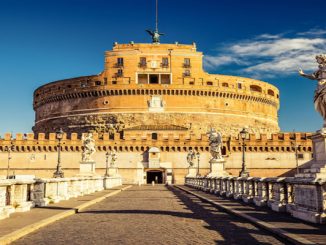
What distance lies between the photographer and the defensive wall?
5125 cm

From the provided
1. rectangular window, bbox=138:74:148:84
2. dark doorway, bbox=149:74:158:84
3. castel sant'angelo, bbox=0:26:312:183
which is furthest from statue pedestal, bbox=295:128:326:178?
dark doorway, bbox=149:74:158:84

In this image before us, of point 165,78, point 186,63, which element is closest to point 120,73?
point 165,78

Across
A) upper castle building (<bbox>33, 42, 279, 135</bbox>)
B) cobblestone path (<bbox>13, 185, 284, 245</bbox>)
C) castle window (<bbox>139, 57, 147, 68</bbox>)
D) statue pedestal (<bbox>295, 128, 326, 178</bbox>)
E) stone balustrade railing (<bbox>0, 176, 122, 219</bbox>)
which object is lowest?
cobblestone path (<bbox>13, 185, 284, 245</bbox>)

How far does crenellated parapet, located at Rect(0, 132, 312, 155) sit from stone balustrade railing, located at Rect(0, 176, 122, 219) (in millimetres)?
33762

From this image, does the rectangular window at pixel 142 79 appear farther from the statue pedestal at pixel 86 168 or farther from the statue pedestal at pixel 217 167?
the statue pedestal at pixel 217 167

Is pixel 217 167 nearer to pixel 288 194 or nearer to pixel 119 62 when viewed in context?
pixel 288 194

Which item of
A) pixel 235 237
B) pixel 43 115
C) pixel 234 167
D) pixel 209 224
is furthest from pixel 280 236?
pixel 43 115

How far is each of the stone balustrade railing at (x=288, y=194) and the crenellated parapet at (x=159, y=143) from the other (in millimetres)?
36359

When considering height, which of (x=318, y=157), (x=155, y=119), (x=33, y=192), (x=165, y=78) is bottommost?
(x=33, y=192)

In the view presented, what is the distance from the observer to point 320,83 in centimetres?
834

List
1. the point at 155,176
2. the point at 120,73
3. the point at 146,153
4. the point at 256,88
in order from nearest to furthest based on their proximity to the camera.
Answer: the point at 146,153, the point at 155,176, the point at 120,73, the point at 256,88

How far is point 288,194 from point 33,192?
7032mm

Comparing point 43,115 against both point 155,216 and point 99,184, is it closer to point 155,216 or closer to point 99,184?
point 99,184

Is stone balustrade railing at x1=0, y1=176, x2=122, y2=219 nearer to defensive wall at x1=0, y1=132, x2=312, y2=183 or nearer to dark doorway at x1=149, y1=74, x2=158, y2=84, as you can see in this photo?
defensive wall at x1=0, y1=132, x2=312, y2=183
